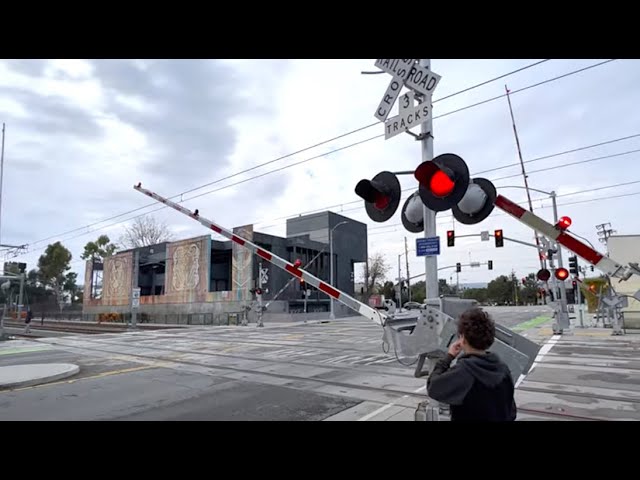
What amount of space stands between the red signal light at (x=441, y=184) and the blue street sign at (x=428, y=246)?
1.75 feet

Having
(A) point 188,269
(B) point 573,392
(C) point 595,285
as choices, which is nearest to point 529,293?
(C) point 595,285

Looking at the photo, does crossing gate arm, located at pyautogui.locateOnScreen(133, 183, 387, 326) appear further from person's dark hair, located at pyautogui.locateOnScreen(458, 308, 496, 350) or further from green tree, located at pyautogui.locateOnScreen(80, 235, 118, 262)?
green tree, located at pyautogui.locateOnScreen(80, 235, 118, 262)

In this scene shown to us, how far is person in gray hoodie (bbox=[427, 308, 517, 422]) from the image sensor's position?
2393 mm

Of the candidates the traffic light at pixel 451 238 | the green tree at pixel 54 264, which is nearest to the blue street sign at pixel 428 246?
the traffic light at pixel 451 238

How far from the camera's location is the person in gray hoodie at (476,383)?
2.39m

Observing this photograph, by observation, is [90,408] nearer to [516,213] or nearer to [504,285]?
[516,213]

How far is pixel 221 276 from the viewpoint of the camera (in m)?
49.5

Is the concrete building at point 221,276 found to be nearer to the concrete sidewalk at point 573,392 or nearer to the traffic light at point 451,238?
the traffic light at point 451,238

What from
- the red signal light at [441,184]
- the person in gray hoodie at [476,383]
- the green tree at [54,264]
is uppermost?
the green tree at [54,264]
